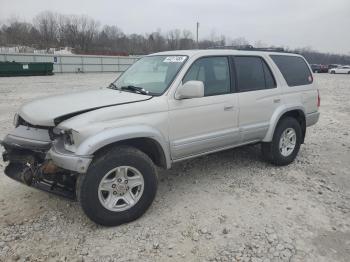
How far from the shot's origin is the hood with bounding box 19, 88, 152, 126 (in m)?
3.36

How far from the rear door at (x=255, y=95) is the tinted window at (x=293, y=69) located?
334 mm

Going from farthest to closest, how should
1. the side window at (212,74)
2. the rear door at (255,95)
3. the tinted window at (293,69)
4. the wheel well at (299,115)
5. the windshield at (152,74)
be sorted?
the wheel well at (299,115), the tinted window at (293,69), the rear door at (255,95), the side window at (212,74), the windshield at (152,74)

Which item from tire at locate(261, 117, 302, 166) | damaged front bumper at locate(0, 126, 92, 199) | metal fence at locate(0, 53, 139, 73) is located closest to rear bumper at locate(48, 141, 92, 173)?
damaged front bumper at locate(0, 126, 92, 199)

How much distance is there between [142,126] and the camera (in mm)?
3566

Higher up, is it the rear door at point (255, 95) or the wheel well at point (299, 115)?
the rear door at point (255, 95)

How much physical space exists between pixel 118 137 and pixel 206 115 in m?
1.30

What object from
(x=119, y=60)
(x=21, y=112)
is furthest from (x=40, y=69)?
(x=21, y=112)

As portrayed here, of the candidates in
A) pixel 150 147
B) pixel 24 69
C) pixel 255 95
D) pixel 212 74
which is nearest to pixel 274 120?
pixel 255 95

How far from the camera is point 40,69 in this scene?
2930cm

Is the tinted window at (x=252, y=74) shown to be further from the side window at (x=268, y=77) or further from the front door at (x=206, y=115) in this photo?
the front door at (x=206, y=115)

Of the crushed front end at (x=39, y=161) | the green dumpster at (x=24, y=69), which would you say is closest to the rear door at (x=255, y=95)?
the crushed front end at (x=39, y=161)

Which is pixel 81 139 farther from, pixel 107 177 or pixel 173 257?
pixel 173 257

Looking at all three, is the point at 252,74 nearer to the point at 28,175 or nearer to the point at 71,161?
the point at 71,161

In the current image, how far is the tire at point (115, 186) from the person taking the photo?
3.26 meters
